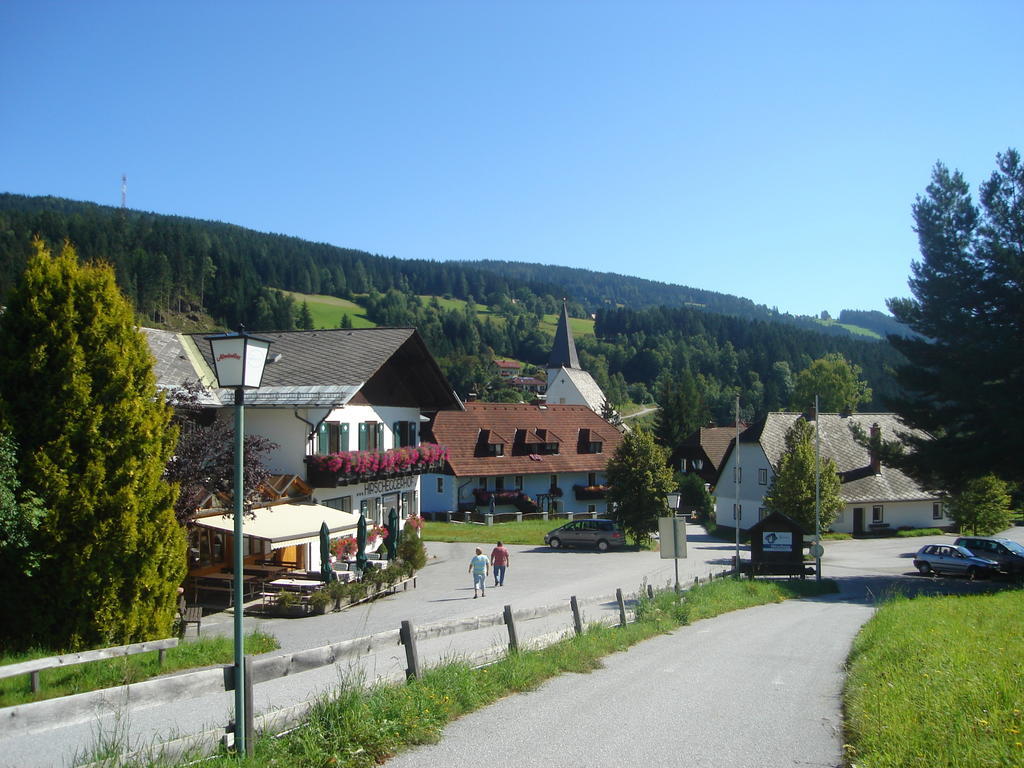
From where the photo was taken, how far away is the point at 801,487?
4256 centimetres

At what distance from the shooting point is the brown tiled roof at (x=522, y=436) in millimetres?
55812

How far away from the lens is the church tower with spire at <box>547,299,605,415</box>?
101500mm

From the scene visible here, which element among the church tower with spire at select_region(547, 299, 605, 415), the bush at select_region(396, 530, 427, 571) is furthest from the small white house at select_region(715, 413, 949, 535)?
the church tower with spire at select_region(547, 299, 605, 415)

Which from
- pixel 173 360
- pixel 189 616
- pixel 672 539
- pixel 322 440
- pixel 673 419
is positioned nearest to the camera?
pixel 189 616

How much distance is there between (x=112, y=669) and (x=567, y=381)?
93684 mm

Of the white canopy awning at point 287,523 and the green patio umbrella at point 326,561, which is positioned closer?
the white canopy awning at point 287,523

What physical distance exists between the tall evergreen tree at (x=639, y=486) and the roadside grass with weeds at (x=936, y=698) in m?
26.4

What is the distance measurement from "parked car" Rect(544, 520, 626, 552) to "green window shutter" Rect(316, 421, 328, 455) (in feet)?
50.2

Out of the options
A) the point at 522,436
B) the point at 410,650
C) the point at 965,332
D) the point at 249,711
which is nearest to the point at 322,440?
the point at 410,650

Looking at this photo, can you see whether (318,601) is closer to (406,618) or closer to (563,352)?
(406,618)

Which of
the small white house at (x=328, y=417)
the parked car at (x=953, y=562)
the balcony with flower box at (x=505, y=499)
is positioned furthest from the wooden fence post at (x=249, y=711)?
the balcony with flower box at (x=505, y=499)

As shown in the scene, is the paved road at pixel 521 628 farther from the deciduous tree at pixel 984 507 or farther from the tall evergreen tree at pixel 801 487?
the deciduous tree at pixel 984 507

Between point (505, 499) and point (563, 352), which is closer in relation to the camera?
point (505, 499)

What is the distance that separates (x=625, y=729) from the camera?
8.48 meters
